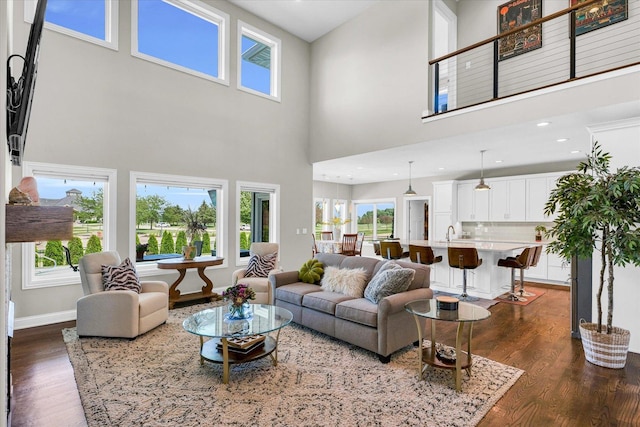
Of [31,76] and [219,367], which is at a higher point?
[31,76]

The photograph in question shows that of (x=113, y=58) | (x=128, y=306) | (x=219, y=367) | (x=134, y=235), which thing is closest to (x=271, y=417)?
(x=219, y=367)

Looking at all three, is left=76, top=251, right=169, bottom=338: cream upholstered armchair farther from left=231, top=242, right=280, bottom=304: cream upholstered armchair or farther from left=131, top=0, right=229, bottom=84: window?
left=131, top=0, right=229, bottom=84: window

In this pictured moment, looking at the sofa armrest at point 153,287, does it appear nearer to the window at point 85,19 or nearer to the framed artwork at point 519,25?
the window at point 85,19

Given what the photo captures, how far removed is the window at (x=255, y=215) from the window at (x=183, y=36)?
2077 mm

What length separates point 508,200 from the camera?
780 cm

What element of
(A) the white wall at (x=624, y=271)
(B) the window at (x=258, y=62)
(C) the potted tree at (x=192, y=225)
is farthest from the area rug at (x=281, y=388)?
(B) the window at (x=258, y=62)

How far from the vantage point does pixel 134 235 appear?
5035 millimetres

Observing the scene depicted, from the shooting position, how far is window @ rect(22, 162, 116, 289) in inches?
167

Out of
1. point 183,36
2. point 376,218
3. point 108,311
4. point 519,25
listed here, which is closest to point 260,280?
point 108,311

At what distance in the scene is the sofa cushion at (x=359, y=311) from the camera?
10.6 ft

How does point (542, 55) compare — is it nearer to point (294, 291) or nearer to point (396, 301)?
point (396, 301)

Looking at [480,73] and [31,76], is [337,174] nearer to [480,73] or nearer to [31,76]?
[480,73]

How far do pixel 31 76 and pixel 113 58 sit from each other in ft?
13.2

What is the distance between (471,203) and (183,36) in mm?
7415
